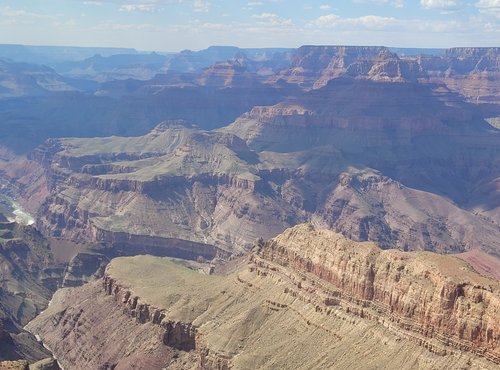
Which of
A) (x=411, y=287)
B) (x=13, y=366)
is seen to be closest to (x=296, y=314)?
(x=411, y=287)

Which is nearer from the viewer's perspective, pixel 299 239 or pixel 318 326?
pixel 318 326

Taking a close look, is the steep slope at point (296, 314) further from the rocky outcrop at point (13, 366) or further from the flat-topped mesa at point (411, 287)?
the rocky outcrop at point (13, 366)

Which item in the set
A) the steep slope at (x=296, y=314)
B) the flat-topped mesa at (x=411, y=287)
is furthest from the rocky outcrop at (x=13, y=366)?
the flat-topped mesa at (x=411, y=287)

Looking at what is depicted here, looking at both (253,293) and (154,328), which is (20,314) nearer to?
(154,328)

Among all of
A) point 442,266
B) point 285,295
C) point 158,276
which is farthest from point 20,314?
point 442,266

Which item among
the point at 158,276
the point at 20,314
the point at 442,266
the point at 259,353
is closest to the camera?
the point at 442,266

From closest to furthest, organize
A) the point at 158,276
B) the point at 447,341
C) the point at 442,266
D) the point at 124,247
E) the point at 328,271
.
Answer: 1. the point at 447,341
2. the point at 442,266
3. the point at 328,271
4. the point at 158,276
5. the point at 124,247

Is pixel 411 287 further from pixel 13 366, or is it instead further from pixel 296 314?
pixel 13 366

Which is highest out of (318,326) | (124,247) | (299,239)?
(299,239)
